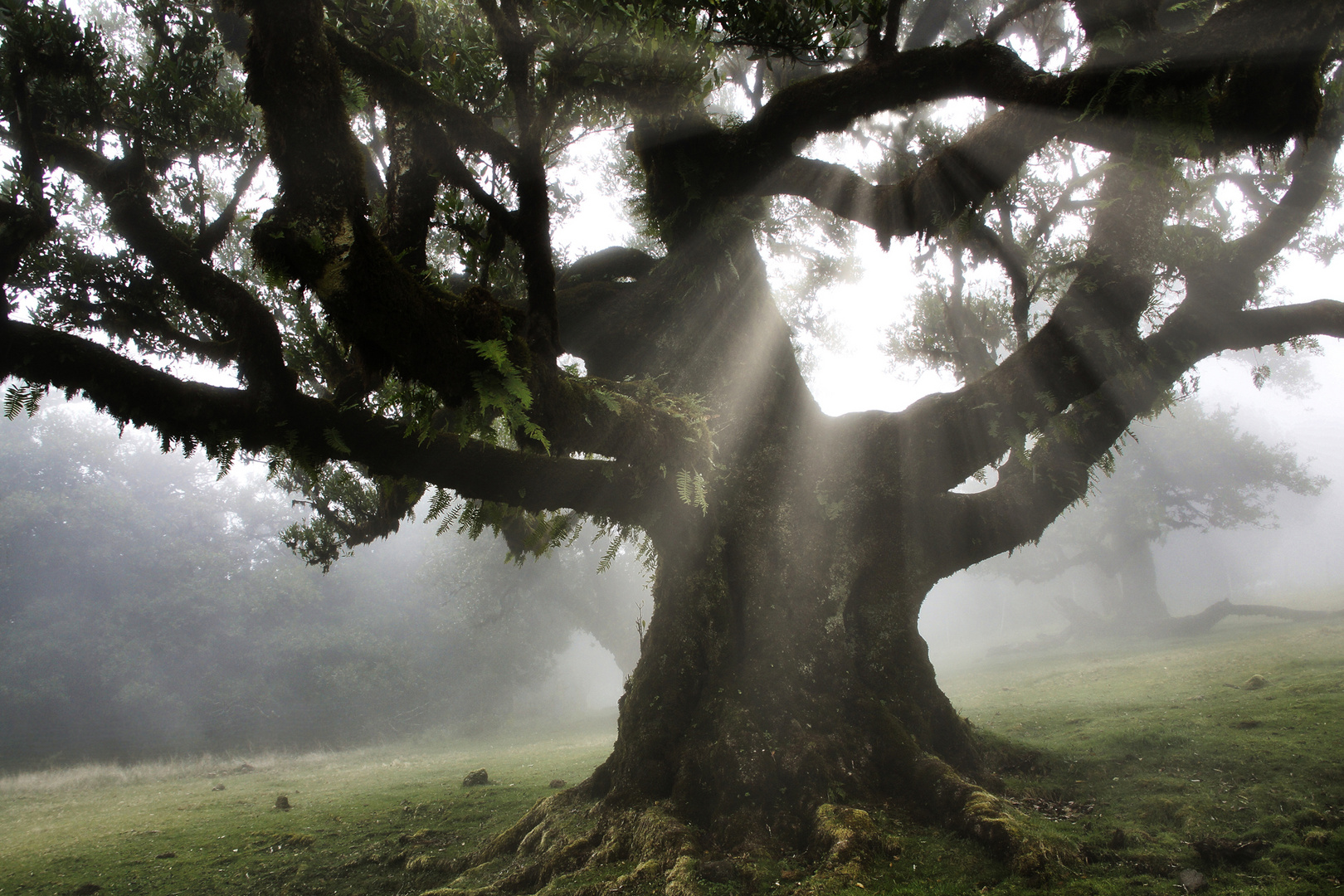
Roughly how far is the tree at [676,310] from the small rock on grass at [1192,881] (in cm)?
87

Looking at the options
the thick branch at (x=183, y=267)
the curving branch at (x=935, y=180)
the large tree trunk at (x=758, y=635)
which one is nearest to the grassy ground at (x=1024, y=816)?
the large tree trunk at (x=758, y=635)

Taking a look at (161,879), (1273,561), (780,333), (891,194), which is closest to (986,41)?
(891,194)

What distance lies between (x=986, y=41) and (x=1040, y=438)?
4429 millimetres

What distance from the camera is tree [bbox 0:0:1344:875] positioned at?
13.2 feet

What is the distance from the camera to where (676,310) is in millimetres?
7758

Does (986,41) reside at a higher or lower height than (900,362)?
lower

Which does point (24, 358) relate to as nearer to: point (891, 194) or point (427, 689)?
point (891, 194)

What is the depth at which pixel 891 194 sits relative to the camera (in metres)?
6.11

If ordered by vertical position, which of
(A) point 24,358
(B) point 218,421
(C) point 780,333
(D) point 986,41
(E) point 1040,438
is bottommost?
(E) point 1040,438

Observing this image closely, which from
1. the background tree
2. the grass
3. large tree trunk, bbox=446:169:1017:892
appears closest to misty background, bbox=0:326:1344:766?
the background tree

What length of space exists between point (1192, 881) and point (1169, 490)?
3533 centimetres

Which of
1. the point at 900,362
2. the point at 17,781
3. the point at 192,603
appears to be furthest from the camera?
the point at 192,603

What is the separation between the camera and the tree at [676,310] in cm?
402

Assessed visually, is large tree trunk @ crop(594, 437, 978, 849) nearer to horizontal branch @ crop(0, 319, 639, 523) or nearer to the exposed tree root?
the exposed tree root
